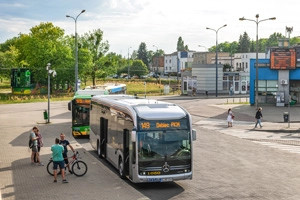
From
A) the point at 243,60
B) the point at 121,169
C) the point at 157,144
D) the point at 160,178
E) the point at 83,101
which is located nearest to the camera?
the point at 160,178

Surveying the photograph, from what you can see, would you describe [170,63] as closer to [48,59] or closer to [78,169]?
[48,59]

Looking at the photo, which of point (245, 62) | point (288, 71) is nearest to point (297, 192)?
point (288, 71)

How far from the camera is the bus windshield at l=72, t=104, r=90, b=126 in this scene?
1127 inches

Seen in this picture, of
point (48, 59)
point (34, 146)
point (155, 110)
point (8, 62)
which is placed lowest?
point (34, 146)

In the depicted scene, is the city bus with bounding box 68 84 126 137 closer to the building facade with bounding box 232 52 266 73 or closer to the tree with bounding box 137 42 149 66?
the building facade with bounding box 232 52 266 73

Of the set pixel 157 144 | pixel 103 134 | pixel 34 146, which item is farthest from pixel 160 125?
pixel 34 146

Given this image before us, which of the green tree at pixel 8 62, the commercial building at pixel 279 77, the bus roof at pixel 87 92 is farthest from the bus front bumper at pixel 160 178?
the green tree at pixel 8 62

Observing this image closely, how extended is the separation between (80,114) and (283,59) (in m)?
30.7

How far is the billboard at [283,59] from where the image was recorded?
51.9 m

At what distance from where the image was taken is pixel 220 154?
78.0 feet

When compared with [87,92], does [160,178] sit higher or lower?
lower

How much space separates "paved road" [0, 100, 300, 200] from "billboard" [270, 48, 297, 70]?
84.3 ft

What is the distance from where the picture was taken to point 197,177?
59.2 feet

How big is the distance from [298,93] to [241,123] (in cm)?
1776
